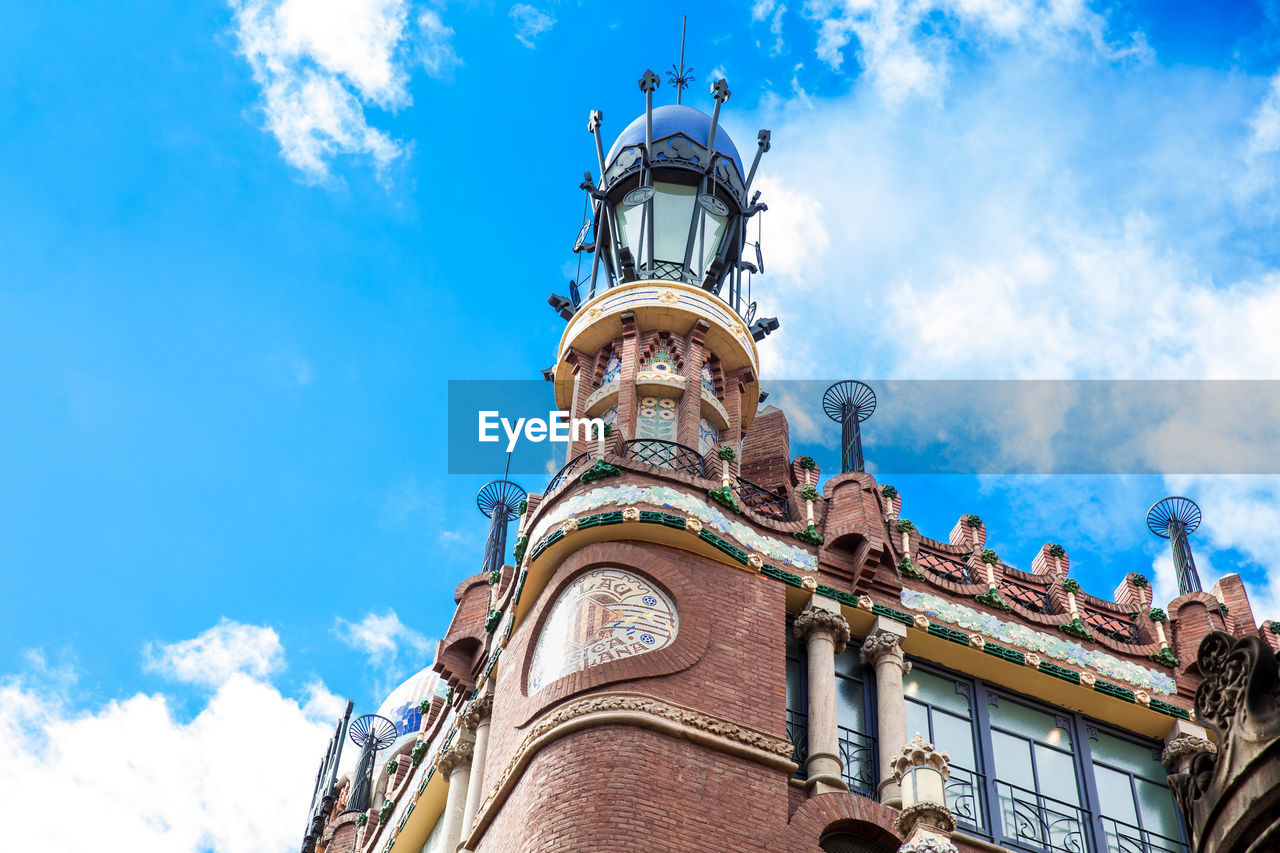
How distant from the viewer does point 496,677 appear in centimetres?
2097

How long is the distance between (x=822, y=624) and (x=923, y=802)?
3.74 meters

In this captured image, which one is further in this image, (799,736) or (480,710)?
(480,710)

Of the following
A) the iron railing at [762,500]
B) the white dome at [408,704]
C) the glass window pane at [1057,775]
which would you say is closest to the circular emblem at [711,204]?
the iron railing at [762,500]

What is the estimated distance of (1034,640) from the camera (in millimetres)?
21062

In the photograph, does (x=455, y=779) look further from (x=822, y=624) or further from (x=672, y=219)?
(x=672, y=219)

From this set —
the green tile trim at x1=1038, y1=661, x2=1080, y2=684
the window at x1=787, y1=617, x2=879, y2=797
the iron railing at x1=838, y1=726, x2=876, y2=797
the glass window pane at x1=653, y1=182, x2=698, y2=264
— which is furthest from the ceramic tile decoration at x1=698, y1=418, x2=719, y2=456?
the green tile trim at x1=1038, y1=661, x2=1080, y2=684

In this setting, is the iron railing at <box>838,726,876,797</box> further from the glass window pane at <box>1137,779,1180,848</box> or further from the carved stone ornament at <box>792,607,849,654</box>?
the glass window pane at <box>1137,779,1180,848</box>

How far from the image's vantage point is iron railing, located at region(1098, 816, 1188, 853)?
63.8 feet

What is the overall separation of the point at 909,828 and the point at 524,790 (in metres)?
4.06

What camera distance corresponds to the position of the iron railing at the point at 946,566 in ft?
72.3

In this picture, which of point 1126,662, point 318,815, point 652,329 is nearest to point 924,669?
point 1126,662

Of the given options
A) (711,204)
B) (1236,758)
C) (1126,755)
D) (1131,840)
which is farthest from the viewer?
(711,204)

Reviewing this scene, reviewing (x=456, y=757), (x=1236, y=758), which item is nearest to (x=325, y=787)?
(x=456, y=757)

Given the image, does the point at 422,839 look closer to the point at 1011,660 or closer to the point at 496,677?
the point at 496,677
